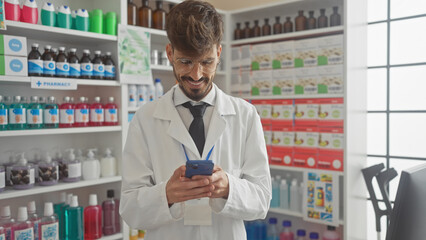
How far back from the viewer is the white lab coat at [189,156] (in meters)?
1.43

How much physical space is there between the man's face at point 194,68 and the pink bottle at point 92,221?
157cm

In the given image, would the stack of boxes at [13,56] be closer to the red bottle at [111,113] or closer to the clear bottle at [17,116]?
the clear bottle at [17,116]

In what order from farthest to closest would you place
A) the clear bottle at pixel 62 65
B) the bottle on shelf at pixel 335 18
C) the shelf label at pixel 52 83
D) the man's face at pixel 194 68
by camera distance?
1. the bottle on shelf at pixel 335 18
2. the clear bottle at pixel 62 65
3. the shelf label at pixel 52 83
4. the man's face at pixel 194 68

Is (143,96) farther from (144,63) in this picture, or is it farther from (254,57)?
(254,57)

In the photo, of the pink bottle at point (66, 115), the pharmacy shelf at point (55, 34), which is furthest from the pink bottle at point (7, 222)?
the pharmacy shelf at point (55, 34)

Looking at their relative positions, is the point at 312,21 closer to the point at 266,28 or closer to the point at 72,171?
the point at 266,28

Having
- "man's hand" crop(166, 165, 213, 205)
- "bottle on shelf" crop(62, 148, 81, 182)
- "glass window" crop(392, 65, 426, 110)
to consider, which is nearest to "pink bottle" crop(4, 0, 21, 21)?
"bottle on shelf" crop(62, 148, 81, 182)

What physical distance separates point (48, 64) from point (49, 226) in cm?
102

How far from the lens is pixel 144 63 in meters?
2.92

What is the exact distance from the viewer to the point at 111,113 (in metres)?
2.72

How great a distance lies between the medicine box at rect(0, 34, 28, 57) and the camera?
86.1 inches

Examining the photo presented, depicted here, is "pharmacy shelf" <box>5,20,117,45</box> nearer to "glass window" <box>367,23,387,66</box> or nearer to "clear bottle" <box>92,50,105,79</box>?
"clear bottle" <box>92,50,105,79</box>

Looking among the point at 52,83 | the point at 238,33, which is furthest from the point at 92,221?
the point at 238,33

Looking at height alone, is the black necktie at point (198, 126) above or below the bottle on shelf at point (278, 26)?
below
